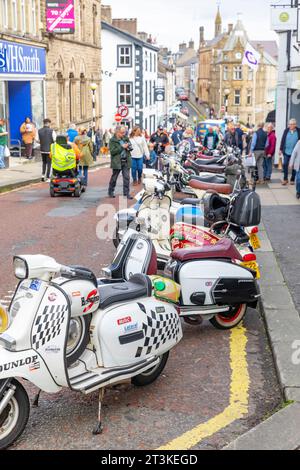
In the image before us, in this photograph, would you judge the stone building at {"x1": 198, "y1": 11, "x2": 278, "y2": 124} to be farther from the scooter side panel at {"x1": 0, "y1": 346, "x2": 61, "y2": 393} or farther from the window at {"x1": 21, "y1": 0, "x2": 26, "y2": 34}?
the scooter side panel at {"x1": 0, "y1": 346, "x2": 61, "y2": 393}

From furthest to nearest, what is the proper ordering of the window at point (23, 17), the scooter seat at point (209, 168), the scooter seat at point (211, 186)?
the window at point (23, 17), the scooter seat at point (209, 168), the scooter seat at point (211, 186)

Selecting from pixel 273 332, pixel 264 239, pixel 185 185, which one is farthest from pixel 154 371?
pixel 185 185

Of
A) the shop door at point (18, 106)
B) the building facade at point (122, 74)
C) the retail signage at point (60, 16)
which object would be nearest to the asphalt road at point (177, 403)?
the shop door at point (18, 106)

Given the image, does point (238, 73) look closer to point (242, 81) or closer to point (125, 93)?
point (242, 81)

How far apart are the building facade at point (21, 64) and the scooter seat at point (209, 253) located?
750 inches

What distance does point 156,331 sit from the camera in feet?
16.9

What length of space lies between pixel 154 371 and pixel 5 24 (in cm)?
2254

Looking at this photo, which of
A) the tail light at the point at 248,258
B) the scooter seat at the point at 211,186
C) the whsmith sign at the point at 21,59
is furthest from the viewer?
the whsmith sign at the point at 21,59

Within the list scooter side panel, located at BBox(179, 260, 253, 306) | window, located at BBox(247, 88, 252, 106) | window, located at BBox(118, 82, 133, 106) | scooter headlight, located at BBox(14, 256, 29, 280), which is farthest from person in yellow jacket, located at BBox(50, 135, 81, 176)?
window, located at BBox(247, 88, 252, 106)

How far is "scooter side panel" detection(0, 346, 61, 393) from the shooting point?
14.0ft

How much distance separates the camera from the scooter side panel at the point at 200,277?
640 centimetres

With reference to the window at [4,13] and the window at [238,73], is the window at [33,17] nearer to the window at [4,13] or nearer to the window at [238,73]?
the window at [4,13]

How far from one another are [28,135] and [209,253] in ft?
67.7

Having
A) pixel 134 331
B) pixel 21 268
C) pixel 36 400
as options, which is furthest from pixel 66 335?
pixel 36 400
